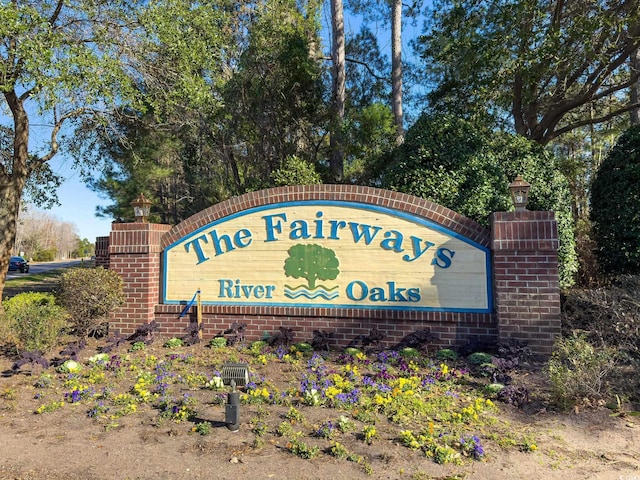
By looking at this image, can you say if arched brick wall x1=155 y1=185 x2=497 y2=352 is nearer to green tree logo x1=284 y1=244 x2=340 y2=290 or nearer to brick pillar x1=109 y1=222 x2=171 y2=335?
brick pillar x1=109 y1=222 x2=171 y2=335

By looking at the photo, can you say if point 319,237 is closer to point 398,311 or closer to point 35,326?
point 398,311

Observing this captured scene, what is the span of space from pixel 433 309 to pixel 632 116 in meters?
12.7

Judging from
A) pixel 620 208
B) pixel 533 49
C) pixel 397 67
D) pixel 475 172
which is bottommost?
pixel 620 208

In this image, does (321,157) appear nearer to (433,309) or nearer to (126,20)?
(126,20)

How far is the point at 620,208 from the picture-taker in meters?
7.36

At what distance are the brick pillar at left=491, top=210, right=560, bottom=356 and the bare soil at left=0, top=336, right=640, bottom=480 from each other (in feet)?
4.35

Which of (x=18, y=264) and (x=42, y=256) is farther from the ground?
(x=42, y=256)

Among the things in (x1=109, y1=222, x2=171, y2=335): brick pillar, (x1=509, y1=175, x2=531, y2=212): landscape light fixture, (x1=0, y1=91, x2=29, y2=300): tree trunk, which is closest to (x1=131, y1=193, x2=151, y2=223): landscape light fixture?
(x1=109, y1=222, x2=171, y2=335): brick pillar

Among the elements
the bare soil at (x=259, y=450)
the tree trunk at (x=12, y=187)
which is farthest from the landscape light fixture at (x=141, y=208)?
the tree trunk at (x=12, y=187)

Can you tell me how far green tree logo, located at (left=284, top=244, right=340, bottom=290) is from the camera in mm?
6371

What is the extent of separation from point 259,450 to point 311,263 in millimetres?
3296

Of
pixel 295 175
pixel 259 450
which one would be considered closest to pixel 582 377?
pixel 259 450

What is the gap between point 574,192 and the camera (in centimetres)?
2058

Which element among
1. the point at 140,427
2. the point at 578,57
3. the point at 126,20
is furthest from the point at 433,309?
the point at 126,20
